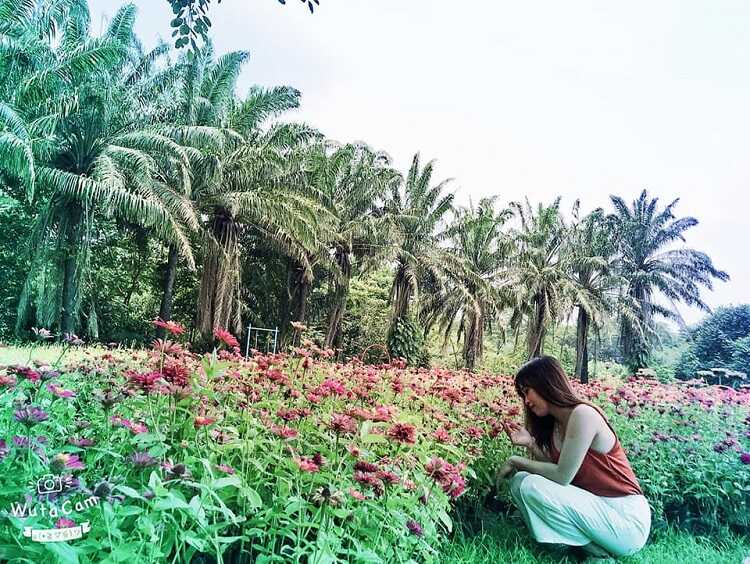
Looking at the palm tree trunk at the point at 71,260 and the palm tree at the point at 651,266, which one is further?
the palm tree at the point at 651,266

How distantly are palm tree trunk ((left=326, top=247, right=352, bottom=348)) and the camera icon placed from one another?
1839 cm

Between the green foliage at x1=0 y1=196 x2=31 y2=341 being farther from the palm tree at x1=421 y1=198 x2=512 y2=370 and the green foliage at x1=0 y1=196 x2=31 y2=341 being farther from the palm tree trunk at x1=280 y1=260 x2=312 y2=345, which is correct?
the palm tree at x1=421 y1=198 x2=512 y2=370

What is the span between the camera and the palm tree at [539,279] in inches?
926

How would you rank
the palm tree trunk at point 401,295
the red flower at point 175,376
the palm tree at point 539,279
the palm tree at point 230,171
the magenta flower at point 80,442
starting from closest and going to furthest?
the magenta flower at point 80,442
the red flower at point 175,376
the palm tree at point 230,171
the palm tree trunk at point 401,295
the palm tree at point 539,279

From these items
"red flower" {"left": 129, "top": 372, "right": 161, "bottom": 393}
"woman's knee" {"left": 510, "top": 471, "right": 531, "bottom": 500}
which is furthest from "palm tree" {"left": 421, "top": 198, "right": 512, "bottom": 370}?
"red flower" {"left": 129, "top": 372, "right": 161, "bottom": 393}

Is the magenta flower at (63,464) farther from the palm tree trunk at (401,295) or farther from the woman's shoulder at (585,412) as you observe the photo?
the palm tree trunk at (401,295)

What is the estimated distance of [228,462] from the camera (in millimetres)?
1960

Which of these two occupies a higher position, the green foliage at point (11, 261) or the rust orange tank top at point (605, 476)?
the green foliage at point (11, 261)

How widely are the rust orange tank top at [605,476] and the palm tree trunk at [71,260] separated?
14.9 meters

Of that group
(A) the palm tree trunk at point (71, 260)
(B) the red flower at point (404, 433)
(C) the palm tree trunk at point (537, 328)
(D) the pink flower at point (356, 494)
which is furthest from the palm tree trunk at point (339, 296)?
(D) the pink flower at point (356, 494)

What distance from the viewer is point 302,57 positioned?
5.33 m

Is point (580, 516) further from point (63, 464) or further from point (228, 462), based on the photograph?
point (63, 464)

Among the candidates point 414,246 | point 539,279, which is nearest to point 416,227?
point 414,246

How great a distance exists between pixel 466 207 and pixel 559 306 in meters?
5.80
